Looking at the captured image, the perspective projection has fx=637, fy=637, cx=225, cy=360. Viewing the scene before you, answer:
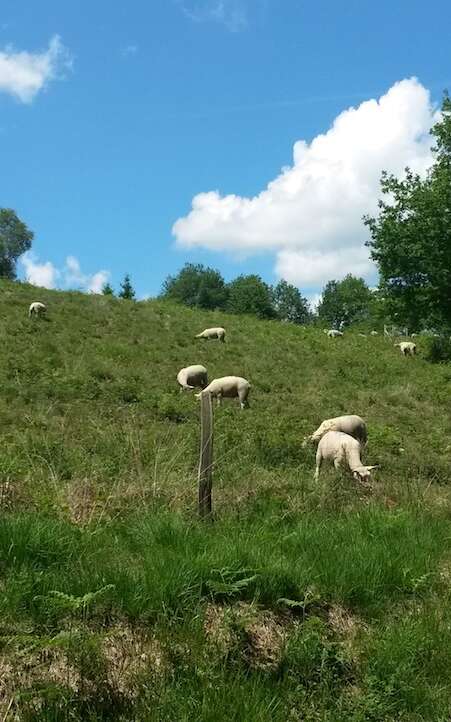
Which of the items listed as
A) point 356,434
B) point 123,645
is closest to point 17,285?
point 356,434

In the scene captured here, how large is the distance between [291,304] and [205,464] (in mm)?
126092

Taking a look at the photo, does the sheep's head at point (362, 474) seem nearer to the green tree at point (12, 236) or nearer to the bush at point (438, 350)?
the bush at point (438, 350)

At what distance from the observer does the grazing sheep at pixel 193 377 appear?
20.6 meters

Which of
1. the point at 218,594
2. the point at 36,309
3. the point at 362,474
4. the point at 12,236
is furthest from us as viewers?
the point at 12,236

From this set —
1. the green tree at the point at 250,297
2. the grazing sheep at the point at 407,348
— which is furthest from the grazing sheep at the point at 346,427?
the green tree at the point at 250,297

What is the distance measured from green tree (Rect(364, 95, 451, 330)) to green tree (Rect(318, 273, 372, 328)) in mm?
86022

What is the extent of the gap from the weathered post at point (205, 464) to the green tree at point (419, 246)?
26.6 meters

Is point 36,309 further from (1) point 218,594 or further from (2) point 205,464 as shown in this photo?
(1) point 218,594

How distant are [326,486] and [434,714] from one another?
13.6 feet

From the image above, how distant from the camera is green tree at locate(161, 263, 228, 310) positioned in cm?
12344

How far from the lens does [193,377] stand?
21.1m

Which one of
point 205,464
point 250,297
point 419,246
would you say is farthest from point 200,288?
point 205,464

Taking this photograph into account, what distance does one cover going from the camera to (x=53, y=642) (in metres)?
3.45

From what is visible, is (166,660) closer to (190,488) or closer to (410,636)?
(410,636)
